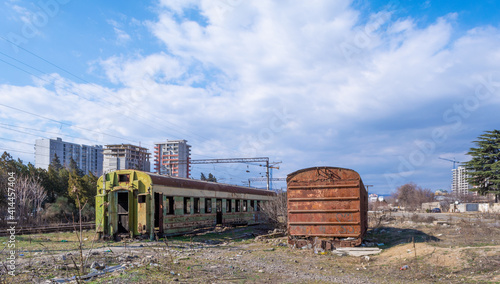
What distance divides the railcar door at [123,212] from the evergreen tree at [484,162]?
53.0m

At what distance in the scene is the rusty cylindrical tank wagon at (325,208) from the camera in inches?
509

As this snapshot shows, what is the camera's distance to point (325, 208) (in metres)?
13.4

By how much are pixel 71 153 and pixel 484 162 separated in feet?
290

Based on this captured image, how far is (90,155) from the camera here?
328 feet

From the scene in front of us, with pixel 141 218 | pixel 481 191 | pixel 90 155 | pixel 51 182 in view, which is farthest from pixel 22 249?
pixel 90 155

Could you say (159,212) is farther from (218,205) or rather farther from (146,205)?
(218,205)

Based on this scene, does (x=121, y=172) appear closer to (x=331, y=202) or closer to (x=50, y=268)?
(x=50, y=268)

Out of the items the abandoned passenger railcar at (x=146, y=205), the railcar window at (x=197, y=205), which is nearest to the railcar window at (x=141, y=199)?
the abandoned passenger railcar at (x=146, y=205)

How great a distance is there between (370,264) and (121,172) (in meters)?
11.4

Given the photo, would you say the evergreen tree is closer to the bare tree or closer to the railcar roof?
the railcar roof

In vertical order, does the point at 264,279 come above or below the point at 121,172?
below

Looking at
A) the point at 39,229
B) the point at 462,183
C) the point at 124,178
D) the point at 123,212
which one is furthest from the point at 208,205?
the point at 462,183

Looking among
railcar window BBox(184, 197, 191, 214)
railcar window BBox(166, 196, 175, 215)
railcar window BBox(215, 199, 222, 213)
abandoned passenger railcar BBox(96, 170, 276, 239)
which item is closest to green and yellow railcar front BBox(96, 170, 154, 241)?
abandoned passenger railcar BBox(96, 170, 276, 239)

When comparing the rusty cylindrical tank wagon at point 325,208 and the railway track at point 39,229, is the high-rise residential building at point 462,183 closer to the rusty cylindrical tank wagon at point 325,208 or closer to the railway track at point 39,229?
the rusty cylindrical tank wagon at point 325,208
